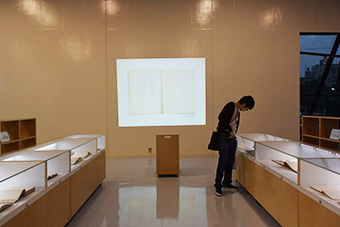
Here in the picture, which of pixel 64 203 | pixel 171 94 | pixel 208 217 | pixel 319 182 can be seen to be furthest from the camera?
pixel 171 94

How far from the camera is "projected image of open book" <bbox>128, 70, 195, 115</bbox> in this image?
21.8 feet

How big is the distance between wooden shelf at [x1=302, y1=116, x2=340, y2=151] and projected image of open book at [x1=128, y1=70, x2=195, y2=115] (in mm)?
2778

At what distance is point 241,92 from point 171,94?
1.84 metres

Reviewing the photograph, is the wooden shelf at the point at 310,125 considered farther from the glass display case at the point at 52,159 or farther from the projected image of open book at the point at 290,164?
the glass display case at the point at 52,159

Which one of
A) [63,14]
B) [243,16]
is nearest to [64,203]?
[63,14]

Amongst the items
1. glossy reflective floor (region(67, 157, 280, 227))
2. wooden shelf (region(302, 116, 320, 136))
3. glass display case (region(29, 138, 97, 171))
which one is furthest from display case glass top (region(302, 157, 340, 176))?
wooden shelf (region(302, 116, 320, 136))

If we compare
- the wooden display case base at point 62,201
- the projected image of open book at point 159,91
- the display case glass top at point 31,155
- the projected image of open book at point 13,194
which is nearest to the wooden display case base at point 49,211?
the wooden display case base at point 62,201

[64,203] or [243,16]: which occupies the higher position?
[243,16]

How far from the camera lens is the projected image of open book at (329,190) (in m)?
1.85

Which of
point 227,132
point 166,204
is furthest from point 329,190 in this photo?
point 166,204

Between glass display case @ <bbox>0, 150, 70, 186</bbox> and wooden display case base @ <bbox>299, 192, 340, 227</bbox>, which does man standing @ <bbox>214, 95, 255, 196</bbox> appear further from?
glass display case @ <bbox>0, 150, 70, 186</bbox>

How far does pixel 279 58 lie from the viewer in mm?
6812

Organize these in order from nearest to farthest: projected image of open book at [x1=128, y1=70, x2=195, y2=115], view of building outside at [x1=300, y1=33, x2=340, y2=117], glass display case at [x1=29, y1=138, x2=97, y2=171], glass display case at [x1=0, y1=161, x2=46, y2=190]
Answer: glass display case at [x1=0, y1=161, x2=46, y2=190] < glass display case at [x1=29, y1=138, x2=97, y2=171] < projected image of open book at [x1=128, y1=70, x2=195, y2=115] < view of building outside at [x1=300, y1=33, x2=340, y2=117]

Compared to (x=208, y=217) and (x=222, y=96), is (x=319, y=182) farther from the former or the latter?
(x=222, y=96)
